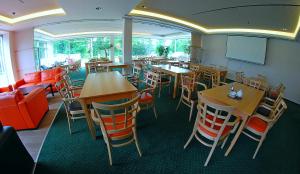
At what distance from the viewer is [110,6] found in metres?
4.05

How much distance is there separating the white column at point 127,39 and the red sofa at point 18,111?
3569 mm

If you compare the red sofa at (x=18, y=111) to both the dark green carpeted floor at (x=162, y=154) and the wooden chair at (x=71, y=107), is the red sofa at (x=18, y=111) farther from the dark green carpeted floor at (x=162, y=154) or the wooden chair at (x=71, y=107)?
the wooden chair at (x=71, y=107)

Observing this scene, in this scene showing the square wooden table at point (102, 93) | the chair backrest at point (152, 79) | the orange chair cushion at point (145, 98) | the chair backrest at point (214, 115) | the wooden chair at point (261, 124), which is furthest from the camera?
the chair backrest at point (152, 79)

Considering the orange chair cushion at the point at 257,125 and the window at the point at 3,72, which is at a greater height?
the window at the point at 3,72

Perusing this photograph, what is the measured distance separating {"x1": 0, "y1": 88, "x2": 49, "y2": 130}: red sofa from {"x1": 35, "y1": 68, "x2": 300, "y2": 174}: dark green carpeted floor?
427 mm

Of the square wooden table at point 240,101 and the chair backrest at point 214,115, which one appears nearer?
the chair backrest at point 214,115

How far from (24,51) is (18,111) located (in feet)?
15.7

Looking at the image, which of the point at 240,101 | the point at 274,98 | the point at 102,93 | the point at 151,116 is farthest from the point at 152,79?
the point at 274,98

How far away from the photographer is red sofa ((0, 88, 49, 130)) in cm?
256

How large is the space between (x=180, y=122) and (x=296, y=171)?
5.77 ft

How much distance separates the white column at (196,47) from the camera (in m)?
8.63

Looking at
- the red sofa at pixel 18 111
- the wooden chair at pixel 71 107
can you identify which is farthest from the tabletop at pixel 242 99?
the red sofa at pixel 18 111

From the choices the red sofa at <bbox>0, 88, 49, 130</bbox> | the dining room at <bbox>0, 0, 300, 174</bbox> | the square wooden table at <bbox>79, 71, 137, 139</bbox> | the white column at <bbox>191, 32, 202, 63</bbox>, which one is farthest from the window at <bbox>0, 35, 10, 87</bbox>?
the white column at <bbox>191, 32, 202, 63</bbox>

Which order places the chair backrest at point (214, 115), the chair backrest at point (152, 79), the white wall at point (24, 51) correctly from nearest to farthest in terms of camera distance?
1. the chair backrest at point (214, 115)
2. the chair backrest at point (152, 79)
3. the white wall at point (24, 51)
